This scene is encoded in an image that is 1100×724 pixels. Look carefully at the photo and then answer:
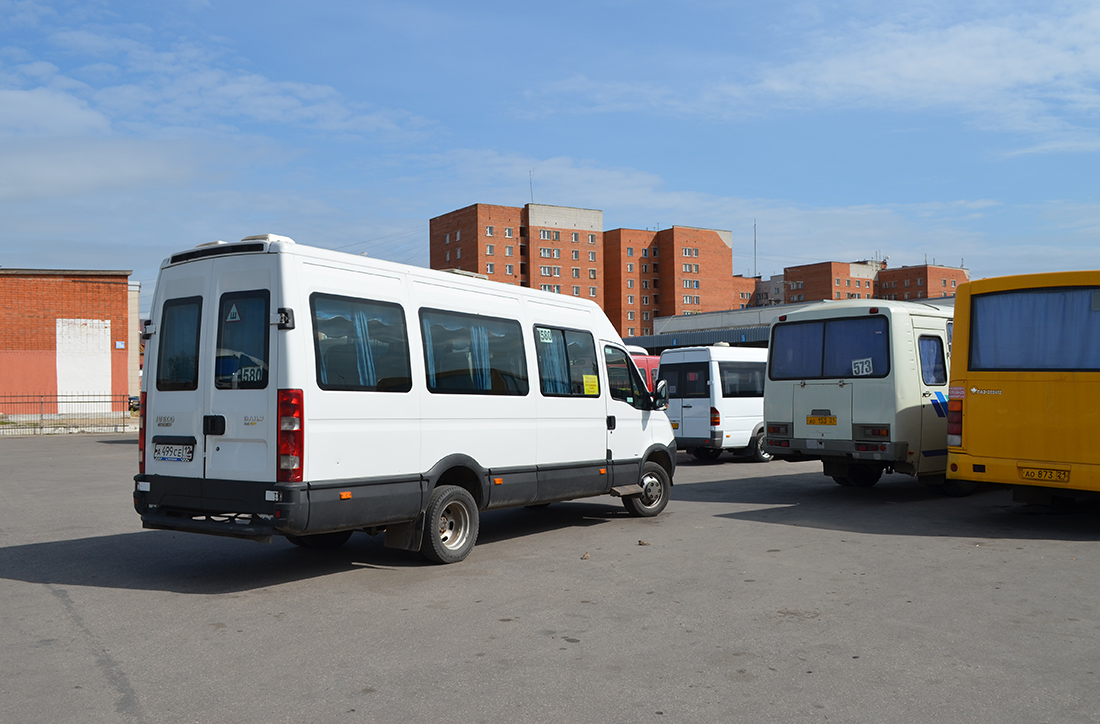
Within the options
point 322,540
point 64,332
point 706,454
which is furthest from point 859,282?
point 322,540

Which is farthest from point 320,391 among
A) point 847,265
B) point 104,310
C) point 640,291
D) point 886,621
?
point 847,265

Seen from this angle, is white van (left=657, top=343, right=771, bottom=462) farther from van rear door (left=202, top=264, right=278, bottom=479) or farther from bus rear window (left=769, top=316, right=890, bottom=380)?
van rear door (left=202, top=264, right=278, bottom=479)

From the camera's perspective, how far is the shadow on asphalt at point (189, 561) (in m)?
7.65

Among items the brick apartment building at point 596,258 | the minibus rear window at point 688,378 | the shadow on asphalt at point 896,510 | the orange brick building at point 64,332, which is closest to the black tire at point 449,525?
the shadow on asphalt at point 896,510

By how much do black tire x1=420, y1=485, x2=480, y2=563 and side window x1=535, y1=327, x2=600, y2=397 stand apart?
1.77 metres

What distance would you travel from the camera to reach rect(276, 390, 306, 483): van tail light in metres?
6.96

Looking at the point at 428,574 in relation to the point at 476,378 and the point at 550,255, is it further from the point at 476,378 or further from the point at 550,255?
the point at 550,255

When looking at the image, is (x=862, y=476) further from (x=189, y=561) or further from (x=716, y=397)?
(x=189, y=561)

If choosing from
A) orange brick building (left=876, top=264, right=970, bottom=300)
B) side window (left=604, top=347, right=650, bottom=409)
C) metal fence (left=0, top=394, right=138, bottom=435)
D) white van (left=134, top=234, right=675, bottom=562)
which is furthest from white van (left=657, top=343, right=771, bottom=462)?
orange brick building (left=876, top=264, right=970, bottom=300)

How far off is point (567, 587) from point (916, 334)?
793cm

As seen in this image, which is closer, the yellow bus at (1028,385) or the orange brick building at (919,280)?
the yellow bus at (1028,385)

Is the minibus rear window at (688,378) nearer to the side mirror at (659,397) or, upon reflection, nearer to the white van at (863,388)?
the white van at (863,388)

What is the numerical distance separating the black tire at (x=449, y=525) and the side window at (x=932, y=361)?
7464 millimetres

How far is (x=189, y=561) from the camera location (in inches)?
337
